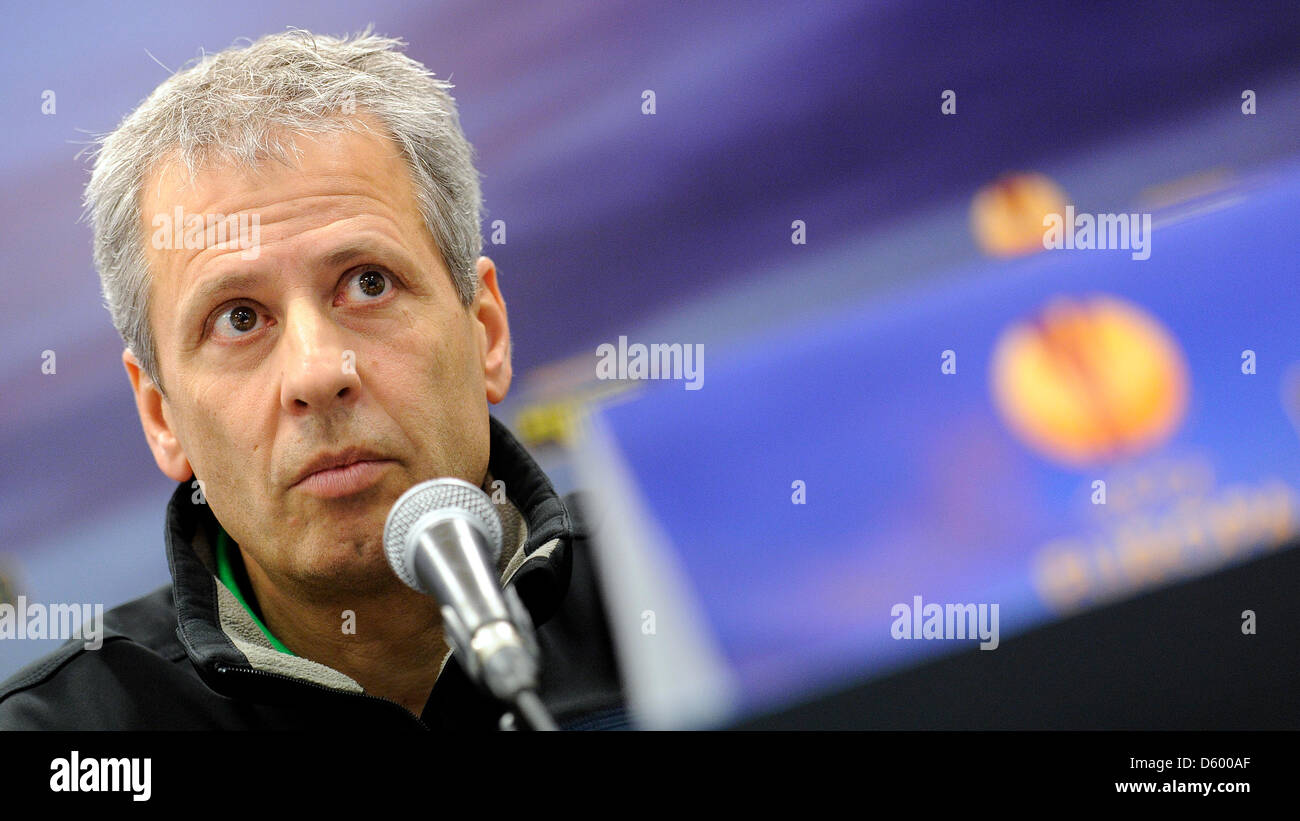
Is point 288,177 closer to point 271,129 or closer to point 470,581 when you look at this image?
point 271,129

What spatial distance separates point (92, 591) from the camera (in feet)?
5.74

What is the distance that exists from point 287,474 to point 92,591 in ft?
1.39

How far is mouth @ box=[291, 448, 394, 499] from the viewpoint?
63.0 inches

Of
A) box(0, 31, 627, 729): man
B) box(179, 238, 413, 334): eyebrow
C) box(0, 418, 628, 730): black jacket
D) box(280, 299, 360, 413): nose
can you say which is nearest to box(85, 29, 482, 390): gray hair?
box(0, 31, 627, 729): man

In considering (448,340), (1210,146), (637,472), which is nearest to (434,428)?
(448,340)

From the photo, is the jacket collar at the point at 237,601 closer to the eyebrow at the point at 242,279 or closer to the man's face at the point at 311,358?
the man's face at the point at 311,358

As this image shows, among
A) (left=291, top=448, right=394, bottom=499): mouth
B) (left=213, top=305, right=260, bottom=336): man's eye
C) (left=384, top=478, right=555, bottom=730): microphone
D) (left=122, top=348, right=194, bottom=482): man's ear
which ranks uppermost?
(left=213, top=305, right=260, bottom=336): man's eye

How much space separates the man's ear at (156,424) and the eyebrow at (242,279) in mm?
160

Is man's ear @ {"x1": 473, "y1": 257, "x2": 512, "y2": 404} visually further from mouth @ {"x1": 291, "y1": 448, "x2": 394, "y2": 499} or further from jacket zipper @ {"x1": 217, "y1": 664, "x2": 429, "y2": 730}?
jacket zipper @ {"x1": 217, "y1": 664, "x2": 429, "y2": 730}

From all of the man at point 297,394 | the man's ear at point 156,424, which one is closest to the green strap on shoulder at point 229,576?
the man at point 297,394

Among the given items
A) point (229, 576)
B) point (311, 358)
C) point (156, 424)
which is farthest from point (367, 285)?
point (229, 576)

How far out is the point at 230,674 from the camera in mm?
1566

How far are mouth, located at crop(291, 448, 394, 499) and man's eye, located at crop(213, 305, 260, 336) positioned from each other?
23 cm

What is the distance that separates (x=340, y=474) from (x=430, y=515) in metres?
0.54
